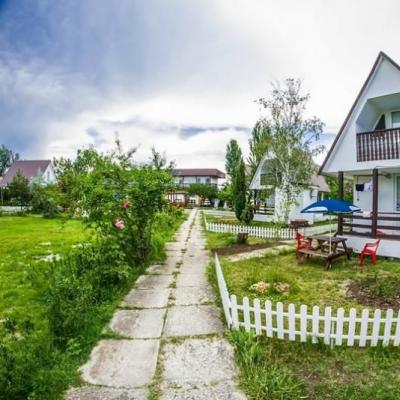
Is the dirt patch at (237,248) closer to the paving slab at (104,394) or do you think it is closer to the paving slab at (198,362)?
the paving slab at (198,362)

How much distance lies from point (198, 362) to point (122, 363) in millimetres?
1102

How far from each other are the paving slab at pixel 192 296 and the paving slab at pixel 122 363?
1.86 m

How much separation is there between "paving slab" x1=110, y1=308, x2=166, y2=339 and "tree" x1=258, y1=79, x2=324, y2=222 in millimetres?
14725

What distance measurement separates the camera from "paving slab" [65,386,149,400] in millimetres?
3668

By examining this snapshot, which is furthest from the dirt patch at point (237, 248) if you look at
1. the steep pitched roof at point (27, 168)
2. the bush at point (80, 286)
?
the steep pitched roof at point (27, 168)

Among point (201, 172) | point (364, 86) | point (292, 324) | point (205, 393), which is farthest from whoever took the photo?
point (201, 172)

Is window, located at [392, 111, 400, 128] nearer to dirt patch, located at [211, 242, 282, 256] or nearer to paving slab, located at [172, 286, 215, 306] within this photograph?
dirt patch, located at [211, 242, 282, 256]

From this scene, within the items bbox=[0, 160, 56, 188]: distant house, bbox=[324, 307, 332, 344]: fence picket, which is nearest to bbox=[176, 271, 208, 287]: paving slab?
bbox=[324, 307, 332, 344]: fence picket

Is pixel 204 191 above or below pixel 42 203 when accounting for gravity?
above

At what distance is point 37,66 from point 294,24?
31.0ft

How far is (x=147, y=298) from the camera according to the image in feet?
23.4

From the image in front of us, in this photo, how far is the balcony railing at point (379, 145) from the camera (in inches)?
447

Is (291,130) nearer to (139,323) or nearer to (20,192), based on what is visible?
(139,323)

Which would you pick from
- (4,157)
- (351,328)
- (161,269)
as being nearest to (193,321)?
(351,328)
